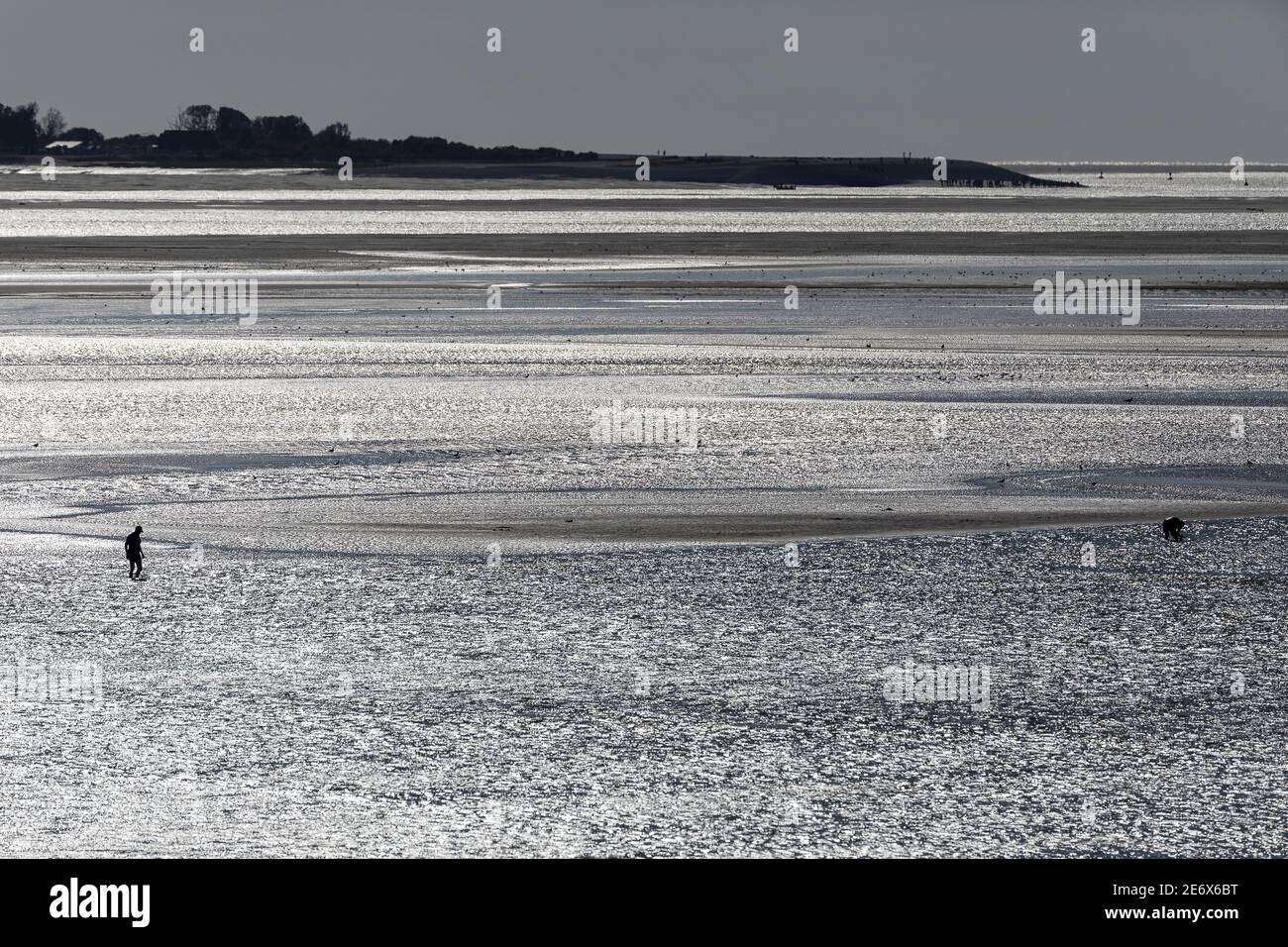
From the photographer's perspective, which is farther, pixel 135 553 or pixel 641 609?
pixel 135 553

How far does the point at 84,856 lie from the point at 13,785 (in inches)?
39.4

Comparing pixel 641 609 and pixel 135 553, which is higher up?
pixel 135 553

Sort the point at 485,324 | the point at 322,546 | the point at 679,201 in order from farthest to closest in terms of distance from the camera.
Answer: the point at 679,201 → the point at 485,324 → the point at 322,546

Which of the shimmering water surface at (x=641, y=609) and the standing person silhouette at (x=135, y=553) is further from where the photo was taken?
the standing person silhouette at (x=135, y=553)

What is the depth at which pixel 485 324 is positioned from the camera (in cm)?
3038

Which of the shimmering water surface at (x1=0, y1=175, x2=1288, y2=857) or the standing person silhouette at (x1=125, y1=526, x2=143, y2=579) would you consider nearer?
the shimmering water surface at (x1=0, y1=175, x2=1288, y2=857)

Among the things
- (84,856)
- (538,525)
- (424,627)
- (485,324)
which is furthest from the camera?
(485,324)

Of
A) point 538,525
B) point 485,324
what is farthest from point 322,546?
point 485,324
